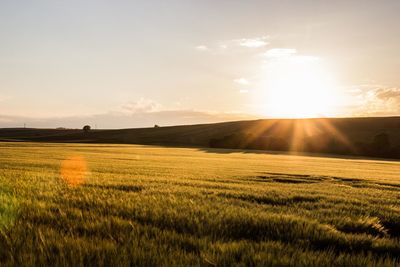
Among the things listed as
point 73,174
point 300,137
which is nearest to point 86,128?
point 300,137

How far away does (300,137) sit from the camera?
113 metres

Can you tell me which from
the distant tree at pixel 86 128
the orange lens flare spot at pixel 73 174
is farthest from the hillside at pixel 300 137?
the orange lens flare spot at pixel 73 174

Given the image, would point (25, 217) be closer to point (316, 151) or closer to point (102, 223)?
point (102, 223)

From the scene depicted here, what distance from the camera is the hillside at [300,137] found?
100 m

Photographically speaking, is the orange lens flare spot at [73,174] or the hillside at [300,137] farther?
the hillside at [300,137]

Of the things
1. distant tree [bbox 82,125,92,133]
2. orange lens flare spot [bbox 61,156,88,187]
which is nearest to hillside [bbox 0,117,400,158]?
distant tree [bbox 82,125,92,133]

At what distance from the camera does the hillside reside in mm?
100312

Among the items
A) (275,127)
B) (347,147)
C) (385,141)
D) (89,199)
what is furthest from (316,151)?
(89,199)

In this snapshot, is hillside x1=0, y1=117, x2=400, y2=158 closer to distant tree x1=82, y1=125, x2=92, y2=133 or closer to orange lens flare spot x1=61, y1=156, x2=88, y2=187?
distant tree x1=82, y1=125, x2=92, y2=133

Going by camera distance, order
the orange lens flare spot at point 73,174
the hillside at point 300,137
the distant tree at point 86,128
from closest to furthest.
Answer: the orange lens flare spot at point 73,174, the hillside at point 300,137, the distant tree at point 86,128

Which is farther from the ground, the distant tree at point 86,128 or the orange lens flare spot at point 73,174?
the distant tree at point 86,128

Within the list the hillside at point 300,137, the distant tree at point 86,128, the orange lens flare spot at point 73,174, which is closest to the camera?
the orange lens flare spot at point 73,174

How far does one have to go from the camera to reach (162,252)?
3.56 meters

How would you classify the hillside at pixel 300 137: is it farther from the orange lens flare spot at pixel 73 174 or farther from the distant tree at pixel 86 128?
the orange lens flare spot at pixel 73 174
